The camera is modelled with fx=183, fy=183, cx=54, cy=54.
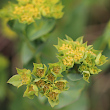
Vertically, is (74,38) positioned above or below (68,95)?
above

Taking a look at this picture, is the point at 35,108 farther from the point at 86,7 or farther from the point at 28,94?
the point at 86,7

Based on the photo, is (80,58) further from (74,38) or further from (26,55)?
(74,38)

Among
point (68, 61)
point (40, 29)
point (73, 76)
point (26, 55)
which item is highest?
point (40, 29)

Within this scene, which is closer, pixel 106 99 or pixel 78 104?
pixel 78 104

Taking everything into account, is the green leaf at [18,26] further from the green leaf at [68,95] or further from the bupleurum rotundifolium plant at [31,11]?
the green leaf at [68,95]

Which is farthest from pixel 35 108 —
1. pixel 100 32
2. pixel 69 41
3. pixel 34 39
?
pixel 100 32

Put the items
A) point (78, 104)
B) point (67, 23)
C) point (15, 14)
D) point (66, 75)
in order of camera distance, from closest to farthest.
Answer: point (66, 75) < point (15, 14) < point (78, 104) < point (67, 23)

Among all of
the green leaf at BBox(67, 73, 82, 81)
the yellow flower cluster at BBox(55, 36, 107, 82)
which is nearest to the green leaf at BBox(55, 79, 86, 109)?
the green leaf at BBox(67, 73, 82, 81)

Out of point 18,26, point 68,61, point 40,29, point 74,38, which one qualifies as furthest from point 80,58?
point 74,38
